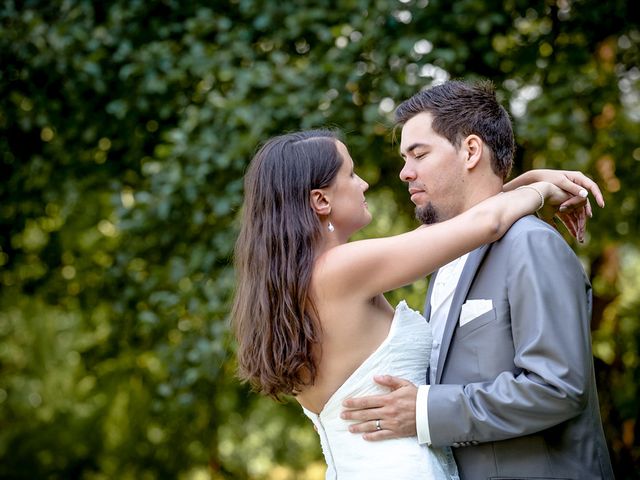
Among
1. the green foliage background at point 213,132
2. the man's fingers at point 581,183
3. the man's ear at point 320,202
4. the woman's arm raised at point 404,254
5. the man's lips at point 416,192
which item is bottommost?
the green foliage background at point 213,132

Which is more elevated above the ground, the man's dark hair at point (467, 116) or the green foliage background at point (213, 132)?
the man's dark hair at point (467, 116)

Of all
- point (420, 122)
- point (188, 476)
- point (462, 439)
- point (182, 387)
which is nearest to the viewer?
point (462, 439)

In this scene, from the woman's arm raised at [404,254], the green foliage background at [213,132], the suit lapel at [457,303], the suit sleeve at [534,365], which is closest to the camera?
the suit sleeve at [534,365]

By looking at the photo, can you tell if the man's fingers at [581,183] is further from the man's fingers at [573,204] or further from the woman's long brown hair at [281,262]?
the woman's long brown hair at [281,262]

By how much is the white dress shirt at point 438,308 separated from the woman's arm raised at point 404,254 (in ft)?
1.01

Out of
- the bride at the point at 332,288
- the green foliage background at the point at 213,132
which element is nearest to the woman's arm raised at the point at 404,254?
the bride at the point at 332,288

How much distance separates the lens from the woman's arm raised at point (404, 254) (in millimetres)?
2207

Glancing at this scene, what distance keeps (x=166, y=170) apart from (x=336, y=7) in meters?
1.39

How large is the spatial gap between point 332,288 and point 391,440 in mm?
480

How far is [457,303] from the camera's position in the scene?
7.81 feet

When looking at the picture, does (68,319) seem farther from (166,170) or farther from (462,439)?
(462,439)

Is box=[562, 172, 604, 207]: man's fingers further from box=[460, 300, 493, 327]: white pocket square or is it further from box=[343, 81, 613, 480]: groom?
box=[460, 300, 493, 327]: white pocket square

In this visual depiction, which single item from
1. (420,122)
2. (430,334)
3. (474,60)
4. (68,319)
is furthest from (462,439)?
(68,319)

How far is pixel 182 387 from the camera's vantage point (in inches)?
179
